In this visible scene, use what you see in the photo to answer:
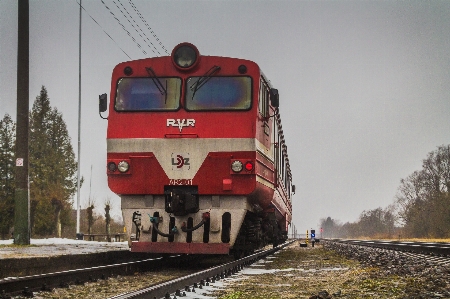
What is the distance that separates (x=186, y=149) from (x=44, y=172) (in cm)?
5212

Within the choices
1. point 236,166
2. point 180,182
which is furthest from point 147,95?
point 236,166

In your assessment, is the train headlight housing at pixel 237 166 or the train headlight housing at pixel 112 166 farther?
the train headlight housing at pixel 112 166

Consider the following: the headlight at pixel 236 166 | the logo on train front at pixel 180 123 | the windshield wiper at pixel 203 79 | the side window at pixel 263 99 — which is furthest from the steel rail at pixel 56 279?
the side window at pixel 263 99

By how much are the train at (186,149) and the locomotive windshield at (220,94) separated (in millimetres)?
17

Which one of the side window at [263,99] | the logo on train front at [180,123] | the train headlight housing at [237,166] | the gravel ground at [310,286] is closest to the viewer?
the gravel ground at [310,286]

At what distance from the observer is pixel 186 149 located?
33.6ft

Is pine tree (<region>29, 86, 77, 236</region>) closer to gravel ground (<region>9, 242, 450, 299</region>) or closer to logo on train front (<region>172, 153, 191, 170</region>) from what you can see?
logo on train front (<region>172, 153, 191, 170</region>)

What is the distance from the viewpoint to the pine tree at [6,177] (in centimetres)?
5338

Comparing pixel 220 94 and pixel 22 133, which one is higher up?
pixel 220 94

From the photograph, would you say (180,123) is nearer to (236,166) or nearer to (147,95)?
(147,95)

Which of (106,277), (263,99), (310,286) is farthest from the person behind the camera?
(263,99)

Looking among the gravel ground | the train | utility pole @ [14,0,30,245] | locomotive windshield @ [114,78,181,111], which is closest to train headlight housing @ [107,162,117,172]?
the train

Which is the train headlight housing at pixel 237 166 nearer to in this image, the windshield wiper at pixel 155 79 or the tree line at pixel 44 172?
the windshield wiper at pixel 155 79

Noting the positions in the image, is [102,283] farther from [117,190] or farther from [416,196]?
[416,196]
